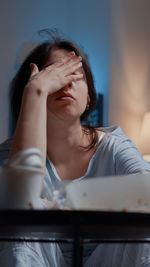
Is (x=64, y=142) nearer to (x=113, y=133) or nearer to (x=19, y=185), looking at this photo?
(x=113, y=133)

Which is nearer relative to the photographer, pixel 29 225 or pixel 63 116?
pixel 29 225

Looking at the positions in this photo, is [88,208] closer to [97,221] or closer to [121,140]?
[97,221]

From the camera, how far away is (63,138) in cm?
125

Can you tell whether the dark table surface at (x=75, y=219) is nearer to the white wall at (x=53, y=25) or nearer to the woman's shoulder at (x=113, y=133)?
the woman's shoulder at (x=113, y=133)

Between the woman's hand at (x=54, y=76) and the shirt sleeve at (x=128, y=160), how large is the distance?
0.87 ft

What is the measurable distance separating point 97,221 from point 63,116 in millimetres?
665

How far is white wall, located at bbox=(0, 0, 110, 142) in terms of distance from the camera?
2.50 m

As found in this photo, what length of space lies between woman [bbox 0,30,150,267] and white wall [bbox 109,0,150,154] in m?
1.51

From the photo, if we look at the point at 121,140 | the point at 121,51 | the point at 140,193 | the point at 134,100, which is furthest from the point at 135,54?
the point at 140,193

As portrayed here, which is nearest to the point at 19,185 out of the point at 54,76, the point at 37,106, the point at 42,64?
the point at 37,106

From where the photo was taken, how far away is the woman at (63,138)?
833 millimetres

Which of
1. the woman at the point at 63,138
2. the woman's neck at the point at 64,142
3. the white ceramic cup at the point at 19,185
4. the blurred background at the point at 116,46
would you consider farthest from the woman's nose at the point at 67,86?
the blurred background at the point at 116,46

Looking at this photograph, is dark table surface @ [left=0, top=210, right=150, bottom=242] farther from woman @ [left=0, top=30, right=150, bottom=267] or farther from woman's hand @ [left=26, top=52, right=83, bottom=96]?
woman's hand @ [left=26, top=52, right=83, bottom=96]

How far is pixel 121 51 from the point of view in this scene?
3.06 meters
